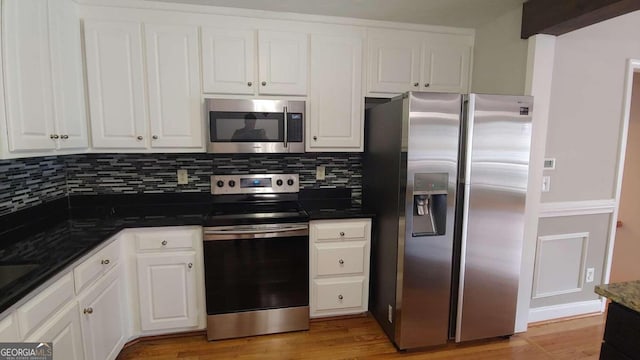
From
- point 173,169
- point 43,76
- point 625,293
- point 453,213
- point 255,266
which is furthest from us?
point 173,169

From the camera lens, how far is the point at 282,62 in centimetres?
230

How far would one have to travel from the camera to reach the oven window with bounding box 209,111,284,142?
2.20 m

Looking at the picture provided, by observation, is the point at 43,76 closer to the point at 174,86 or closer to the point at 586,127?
the point at 174,86

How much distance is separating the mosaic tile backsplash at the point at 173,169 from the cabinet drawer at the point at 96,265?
2.19 feet

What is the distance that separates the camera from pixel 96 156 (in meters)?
2.38

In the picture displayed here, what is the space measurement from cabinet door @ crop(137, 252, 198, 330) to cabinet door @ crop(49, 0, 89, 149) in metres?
0.88

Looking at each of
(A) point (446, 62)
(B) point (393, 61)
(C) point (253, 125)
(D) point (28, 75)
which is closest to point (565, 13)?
(A) point (446, 62)

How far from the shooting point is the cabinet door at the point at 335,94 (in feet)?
7.76

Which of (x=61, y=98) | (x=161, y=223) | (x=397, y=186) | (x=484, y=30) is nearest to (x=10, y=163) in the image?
(x=61, y=98)

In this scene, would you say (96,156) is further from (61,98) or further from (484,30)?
(484,30)

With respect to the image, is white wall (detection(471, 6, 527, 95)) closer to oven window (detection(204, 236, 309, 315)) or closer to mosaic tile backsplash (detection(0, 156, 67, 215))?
oven window (detection(204, 236, 309, 315))

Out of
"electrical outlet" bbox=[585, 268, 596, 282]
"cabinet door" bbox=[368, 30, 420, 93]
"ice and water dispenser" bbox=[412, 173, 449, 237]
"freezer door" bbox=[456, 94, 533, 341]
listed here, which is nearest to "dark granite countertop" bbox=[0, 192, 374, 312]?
"ice and water dispenser" bbox=[412, 173, 449, 237]

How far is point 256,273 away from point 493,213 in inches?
66.0

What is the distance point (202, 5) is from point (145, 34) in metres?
0.44
